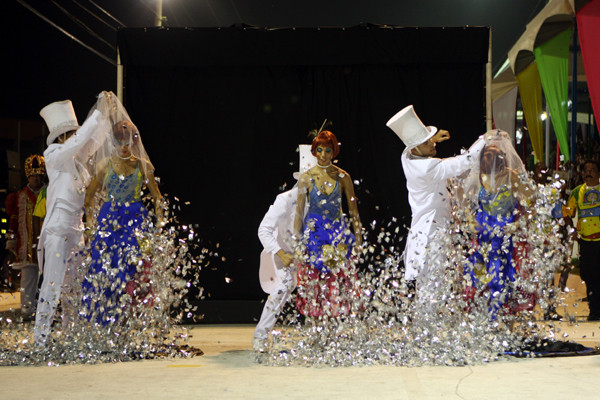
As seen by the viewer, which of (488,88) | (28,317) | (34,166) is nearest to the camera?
(488,88)

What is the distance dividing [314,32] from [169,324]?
3.35m

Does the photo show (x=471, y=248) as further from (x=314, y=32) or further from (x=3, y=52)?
(x=3, y=52)

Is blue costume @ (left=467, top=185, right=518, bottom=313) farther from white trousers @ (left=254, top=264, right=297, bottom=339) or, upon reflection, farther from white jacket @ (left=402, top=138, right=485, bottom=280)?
white trousers @ (left=254, top=264, right=297, bottom=339)

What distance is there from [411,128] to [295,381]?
215 cm

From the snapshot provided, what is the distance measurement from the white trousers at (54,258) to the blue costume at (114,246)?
0.75ft

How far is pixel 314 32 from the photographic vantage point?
793 centimetres

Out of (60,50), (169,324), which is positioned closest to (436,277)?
(169,324)

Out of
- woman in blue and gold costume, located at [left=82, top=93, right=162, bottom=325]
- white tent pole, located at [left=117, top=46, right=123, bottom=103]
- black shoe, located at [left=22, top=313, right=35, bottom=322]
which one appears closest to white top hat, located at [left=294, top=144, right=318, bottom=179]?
woman in blue and gold costume, located at [left=82, top=93, right=162, bottom=325]

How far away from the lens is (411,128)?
19.5 feet

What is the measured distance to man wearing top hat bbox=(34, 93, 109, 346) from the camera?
5.94 metres

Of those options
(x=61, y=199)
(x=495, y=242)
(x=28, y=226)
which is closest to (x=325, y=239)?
(x=495, y=242)

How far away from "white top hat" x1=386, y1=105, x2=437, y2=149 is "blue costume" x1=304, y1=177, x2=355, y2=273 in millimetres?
611

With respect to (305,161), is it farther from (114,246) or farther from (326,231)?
(114,246)

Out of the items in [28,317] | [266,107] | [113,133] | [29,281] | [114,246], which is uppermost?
[266,107]
